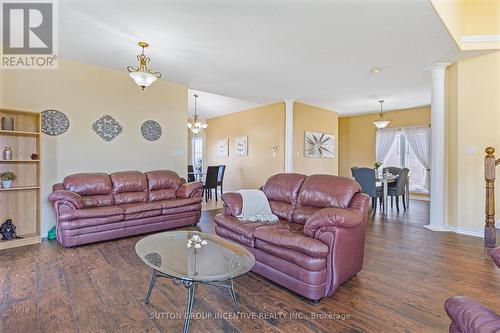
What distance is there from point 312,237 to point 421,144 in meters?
6.78

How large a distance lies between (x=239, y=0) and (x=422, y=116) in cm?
697

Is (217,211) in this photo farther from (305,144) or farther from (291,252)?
(291,252)

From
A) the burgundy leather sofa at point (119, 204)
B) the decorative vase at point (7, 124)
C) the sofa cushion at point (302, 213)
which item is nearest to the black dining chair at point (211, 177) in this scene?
the burgundy leather sofa at point (119, 204)

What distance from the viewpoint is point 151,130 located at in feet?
16.3

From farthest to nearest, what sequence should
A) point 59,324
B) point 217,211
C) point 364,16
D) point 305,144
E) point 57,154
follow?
point 305,144, point 217,211, point 57,154, point 364,16, point 59,324

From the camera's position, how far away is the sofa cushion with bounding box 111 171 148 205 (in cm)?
403

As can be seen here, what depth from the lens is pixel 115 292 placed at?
2.18 m

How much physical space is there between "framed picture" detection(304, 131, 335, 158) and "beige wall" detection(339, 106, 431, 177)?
4.29 feet

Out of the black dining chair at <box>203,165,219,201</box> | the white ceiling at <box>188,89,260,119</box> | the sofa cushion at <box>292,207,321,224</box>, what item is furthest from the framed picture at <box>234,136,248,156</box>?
the sofa cushion at <box>292,207,321,224</box>

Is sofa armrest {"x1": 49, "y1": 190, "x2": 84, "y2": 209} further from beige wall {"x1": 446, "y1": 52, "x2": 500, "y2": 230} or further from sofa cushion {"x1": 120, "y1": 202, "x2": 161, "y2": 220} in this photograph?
beige wall {"x1": 446, "y1": 52, "x2": 500, "y2": 230}

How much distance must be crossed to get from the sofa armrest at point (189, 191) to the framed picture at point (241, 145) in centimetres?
336

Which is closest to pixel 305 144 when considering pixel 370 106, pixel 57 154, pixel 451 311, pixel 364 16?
pixel 370 106

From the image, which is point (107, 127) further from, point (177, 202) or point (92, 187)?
point (177, 202)

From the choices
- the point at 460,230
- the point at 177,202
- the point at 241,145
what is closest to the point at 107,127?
the point at 177,202
